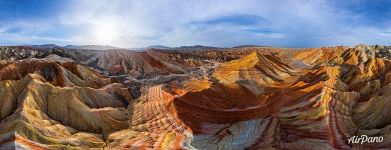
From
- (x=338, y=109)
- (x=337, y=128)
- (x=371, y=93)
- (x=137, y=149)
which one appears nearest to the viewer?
(x=137, y=149)

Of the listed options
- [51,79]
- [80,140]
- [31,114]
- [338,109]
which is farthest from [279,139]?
[51,79]

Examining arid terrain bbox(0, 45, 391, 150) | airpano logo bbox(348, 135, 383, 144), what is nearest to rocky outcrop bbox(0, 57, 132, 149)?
arid terrain bbox(0, 45, 391, 150)

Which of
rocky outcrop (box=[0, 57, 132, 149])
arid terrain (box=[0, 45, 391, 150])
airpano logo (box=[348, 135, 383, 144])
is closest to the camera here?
airpano logo (box=[348, 135, 383, 144])

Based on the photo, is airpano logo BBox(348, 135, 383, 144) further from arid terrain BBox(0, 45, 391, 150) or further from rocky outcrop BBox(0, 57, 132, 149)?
rocky outcrop BBox(0, 57, 132, 149)

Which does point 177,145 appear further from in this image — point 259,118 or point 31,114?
point 31,114

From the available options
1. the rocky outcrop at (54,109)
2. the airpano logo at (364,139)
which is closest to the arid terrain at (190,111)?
the rocky outcrop at (54,109)

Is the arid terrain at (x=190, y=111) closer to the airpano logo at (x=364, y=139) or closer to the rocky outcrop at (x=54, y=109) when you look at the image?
the rocky outcrop at (x=54, y=109)

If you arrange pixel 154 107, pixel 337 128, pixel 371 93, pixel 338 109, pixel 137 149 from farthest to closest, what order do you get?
pixel 371 93 → pixel 154 107 → pixel 338 109 → pixel 337 128 → pixel 137 149

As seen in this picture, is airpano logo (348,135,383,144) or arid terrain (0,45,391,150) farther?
arid terrain (0,45,391,150)

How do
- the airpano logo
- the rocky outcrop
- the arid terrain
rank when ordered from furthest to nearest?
the arid terrain, the rocky outcrop, the airpano logo
